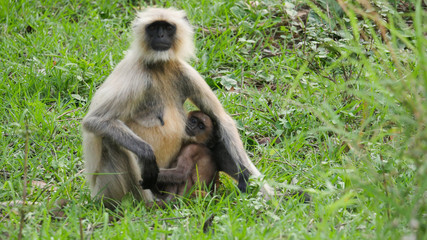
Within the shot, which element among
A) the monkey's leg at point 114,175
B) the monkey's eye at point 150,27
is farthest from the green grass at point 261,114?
the monkey's eye at point 150,27

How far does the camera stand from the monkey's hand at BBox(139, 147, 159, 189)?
4410 mm

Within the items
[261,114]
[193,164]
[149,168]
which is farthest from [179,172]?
[261,114]

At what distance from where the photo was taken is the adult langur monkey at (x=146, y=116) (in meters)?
4.51

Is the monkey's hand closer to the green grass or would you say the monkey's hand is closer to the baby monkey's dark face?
the green grass

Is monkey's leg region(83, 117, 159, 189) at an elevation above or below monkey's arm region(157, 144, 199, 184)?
above

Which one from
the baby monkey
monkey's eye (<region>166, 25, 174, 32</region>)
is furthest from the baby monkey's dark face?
monkey's eye (<region>166, 25, 174, 32</region>)

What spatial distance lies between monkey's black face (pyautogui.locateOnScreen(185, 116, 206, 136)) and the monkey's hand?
1.74 ft

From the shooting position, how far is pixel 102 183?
15.3 ft

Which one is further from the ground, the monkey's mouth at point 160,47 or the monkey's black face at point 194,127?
the monkey's mouth at point 160,47

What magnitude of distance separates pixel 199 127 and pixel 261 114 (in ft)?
4.03

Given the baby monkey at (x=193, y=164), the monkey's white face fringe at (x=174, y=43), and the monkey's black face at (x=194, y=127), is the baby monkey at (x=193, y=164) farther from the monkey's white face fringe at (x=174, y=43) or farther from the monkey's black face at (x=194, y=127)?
the monkey's white face fringe at (x=174, y=43)

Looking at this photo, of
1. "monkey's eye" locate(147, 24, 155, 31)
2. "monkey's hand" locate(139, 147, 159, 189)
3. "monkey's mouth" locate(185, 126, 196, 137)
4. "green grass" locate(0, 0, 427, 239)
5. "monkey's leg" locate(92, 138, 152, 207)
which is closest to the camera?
"green grass" locate(0, 0, 427, 239)

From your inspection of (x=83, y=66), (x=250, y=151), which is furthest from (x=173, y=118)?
(x=83, y=66)

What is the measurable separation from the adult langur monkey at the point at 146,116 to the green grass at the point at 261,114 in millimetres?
209
